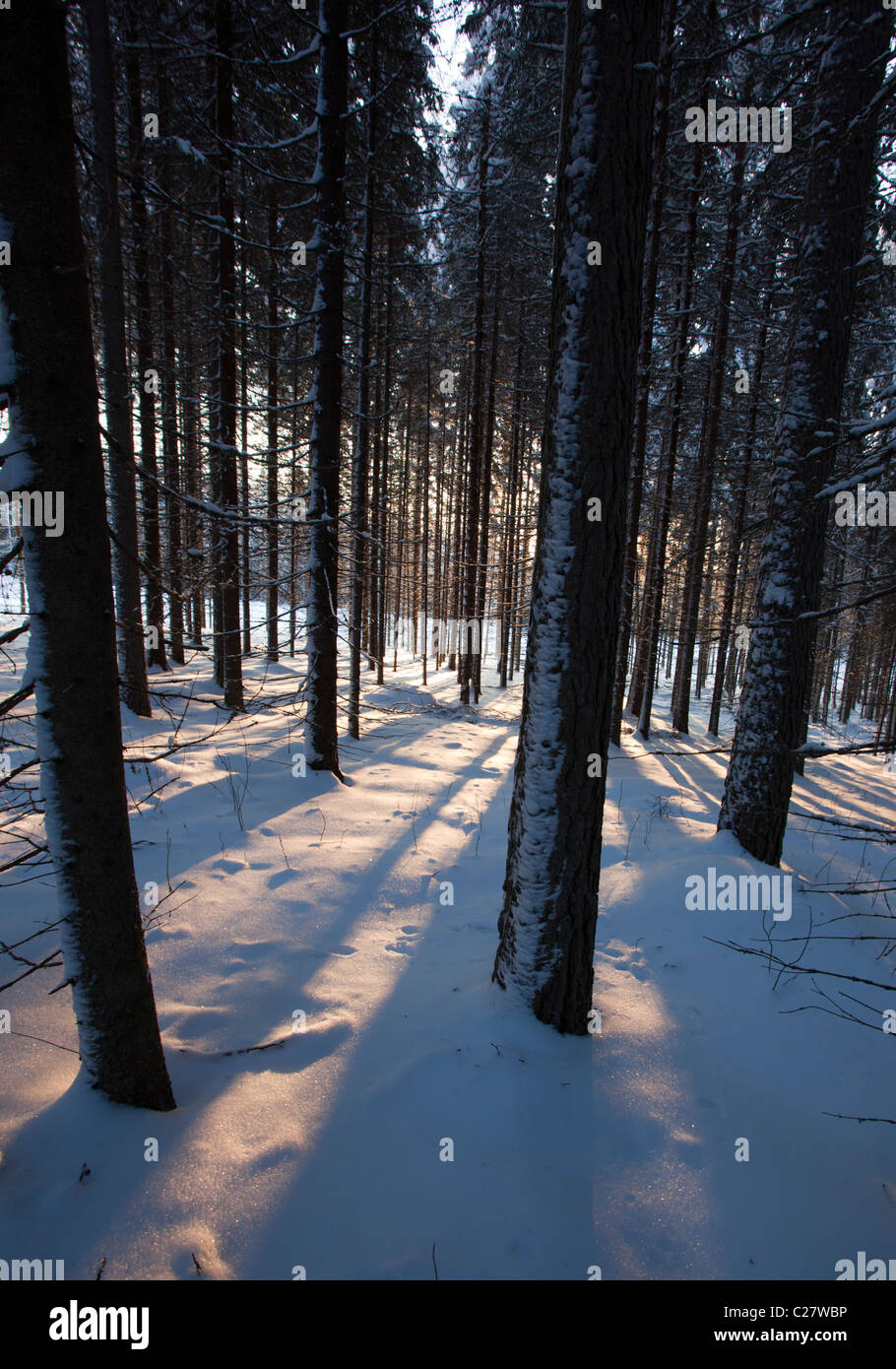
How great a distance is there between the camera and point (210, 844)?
17.9ft

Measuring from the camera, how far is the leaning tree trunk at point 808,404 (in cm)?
516

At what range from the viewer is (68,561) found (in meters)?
2.12

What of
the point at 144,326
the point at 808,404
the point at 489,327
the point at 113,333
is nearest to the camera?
the point at 808,404

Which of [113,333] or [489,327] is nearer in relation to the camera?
[113,333]

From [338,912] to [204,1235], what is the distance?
2.52 metres

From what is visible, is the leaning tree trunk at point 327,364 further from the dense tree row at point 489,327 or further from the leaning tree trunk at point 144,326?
the leaning tree trunk at point 144,326

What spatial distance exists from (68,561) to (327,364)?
5895 mm

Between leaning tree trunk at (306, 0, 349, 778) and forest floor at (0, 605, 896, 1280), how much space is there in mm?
2548

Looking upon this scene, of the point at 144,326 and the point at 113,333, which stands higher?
the point at 144,326

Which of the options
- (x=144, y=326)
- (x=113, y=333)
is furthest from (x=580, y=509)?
(x=144, y=326)

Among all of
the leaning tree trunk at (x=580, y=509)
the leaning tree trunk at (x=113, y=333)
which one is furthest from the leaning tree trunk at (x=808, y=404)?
the leaning tree trunk at (x=113, y=333)

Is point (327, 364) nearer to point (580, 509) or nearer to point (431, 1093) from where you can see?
point (580, 509)

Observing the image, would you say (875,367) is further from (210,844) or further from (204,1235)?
(204,1235)

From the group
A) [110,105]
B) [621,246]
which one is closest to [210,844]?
[621,246]
